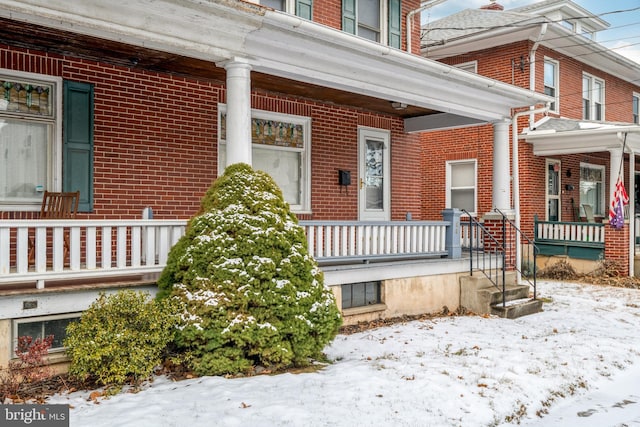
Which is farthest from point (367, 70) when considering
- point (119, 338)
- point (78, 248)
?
point (119, 338)

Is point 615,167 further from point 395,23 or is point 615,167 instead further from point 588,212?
point 395,23

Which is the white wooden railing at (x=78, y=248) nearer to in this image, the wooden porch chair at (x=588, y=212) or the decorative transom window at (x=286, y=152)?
the decorative transom window at (x=286, y=152)

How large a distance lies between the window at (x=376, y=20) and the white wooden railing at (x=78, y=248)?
6.08 metres

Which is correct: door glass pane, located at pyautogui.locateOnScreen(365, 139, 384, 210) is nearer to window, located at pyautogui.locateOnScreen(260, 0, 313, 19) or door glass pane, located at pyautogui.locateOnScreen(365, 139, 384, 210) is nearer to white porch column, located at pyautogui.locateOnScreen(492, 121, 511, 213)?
white porch column, located at pyautogui.locateOnScreen(492, 121, 511, 213)

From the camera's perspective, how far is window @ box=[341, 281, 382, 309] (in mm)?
7680

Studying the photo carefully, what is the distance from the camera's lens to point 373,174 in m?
10.8

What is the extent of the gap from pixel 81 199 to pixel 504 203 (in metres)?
7.11

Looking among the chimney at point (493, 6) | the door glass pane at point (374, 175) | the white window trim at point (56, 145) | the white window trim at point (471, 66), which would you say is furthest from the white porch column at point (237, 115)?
the chimney at point (493, 6)

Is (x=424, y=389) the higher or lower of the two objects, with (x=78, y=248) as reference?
lower

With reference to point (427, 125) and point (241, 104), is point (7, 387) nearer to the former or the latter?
point (241, 104)

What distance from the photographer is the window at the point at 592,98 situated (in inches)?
655

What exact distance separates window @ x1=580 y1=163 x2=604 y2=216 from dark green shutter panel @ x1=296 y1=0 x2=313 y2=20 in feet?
34.8

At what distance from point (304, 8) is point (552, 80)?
8918mm

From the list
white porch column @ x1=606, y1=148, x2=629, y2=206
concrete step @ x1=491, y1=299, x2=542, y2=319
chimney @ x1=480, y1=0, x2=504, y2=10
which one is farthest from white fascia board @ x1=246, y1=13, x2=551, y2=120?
chimney @ x1=480, y1=0, x2=504, y2=10
